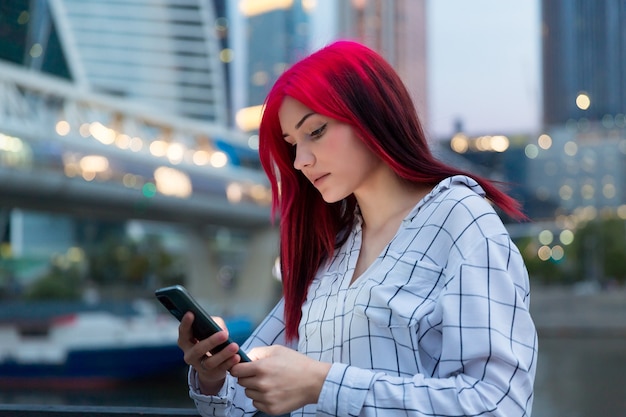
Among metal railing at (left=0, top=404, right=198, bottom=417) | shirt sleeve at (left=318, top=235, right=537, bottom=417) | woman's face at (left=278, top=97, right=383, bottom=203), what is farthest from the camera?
metal railing at (left=0, top=404, right=198, bottom=417)

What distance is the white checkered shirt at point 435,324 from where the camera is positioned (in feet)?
3.66

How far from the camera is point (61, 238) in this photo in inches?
2215

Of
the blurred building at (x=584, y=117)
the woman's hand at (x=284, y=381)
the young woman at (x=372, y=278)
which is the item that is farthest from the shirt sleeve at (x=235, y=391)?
the blurred building at (x=584, y=117)

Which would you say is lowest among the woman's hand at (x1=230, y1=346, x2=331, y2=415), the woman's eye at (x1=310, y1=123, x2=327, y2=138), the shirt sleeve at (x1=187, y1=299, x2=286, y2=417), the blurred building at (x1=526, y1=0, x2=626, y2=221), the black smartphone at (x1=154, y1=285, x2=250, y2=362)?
the blurred building at (x1=526, y1=0, x2=626, y2=221)

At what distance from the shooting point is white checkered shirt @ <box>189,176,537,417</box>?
1.11 metres

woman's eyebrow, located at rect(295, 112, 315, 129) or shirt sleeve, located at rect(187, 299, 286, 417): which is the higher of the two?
woman's eyebrow, located at rect(295, 112, 315, 129)

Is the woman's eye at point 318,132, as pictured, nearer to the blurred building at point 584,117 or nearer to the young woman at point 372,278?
the young woman at point 372,278

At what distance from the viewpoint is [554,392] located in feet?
54.6

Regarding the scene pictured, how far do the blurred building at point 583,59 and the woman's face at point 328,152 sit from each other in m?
80.5

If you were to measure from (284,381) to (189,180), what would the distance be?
27.8m

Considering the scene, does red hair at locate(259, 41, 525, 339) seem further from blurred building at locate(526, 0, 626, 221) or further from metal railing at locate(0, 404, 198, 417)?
blurred building at locate(526, 0, 626, 221)

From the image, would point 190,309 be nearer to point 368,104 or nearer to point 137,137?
point 368,104

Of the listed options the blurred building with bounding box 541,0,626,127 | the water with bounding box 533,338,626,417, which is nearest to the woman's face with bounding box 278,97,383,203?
the water with bounding box 533,338,626,417

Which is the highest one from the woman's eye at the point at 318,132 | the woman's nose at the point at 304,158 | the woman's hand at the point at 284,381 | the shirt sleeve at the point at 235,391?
the woman's eye at the point at 318,132
